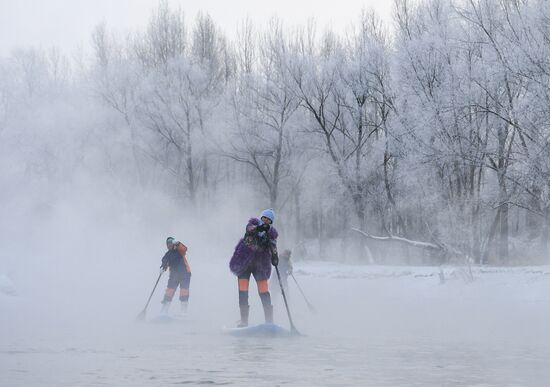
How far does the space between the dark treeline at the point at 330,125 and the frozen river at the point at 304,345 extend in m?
9.94

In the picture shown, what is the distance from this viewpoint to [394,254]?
4778 centimetres

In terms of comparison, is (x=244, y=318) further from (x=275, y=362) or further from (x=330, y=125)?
(x=330, y=125)

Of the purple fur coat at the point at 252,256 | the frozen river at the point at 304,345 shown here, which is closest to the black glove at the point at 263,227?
the purple fur coat at the point at 252,256

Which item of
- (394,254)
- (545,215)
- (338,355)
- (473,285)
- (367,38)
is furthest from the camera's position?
(394,254)

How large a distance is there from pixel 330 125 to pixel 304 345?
119 ft

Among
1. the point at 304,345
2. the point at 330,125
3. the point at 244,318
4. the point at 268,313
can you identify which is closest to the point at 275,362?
the point at 304,345

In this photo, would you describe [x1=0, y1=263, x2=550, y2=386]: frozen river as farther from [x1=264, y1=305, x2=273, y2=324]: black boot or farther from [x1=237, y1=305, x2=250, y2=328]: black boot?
[x1=264, y1=305, x2=273, y2=324]: black boot

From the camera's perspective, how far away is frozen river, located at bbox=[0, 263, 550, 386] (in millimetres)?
7527

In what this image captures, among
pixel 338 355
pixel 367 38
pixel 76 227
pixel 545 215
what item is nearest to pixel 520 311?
pixel 338 355

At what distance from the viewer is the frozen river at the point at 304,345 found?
24.7 feet

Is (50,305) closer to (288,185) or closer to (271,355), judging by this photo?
(271,355)

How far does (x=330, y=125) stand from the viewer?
152 feet

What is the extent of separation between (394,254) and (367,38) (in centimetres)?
1191

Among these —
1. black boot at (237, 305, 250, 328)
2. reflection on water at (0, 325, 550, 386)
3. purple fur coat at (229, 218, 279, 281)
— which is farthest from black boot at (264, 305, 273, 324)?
reflection on water at (0, 325, 550, 386)
